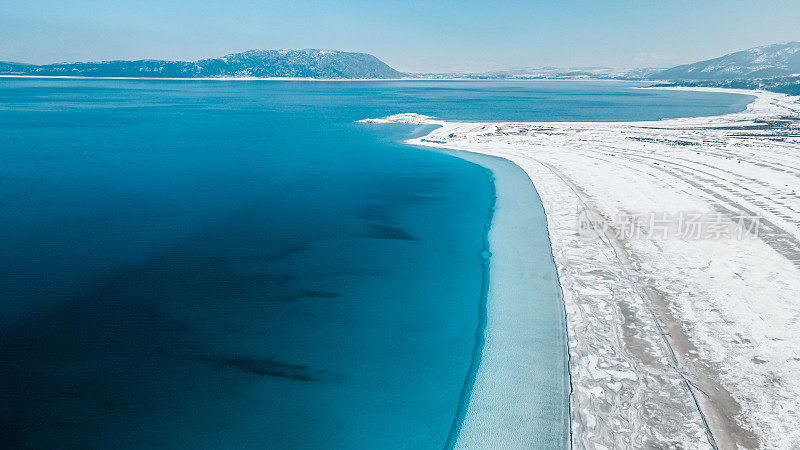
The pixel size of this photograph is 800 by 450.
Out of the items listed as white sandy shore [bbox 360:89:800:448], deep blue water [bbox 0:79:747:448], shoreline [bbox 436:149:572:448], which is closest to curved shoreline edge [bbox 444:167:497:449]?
shoreline [bbox 436:149:572:448]

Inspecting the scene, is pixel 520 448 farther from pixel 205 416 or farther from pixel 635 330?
pixel 205 416

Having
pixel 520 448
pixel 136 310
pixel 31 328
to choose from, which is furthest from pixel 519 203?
pixel 31 328

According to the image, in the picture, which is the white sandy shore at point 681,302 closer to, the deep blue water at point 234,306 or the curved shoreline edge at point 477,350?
the curved shoreline edge at point 477,350

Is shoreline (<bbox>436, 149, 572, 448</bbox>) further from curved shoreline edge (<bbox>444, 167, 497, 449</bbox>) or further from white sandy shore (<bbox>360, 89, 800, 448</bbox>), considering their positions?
white sandy shore (<bbox>360, 89, 800, 448</bbox>)

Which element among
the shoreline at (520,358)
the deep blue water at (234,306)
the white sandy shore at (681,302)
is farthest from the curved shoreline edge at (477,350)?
the white sandy shore at (681,302)

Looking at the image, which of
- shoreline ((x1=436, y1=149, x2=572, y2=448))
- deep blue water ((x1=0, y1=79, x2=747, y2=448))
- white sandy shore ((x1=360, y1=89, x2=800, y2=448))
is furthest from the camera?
deep blue water ((x1=0, y1=79, x2=747, y2=448))

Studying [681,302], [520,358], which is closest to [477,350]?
[520,358]
